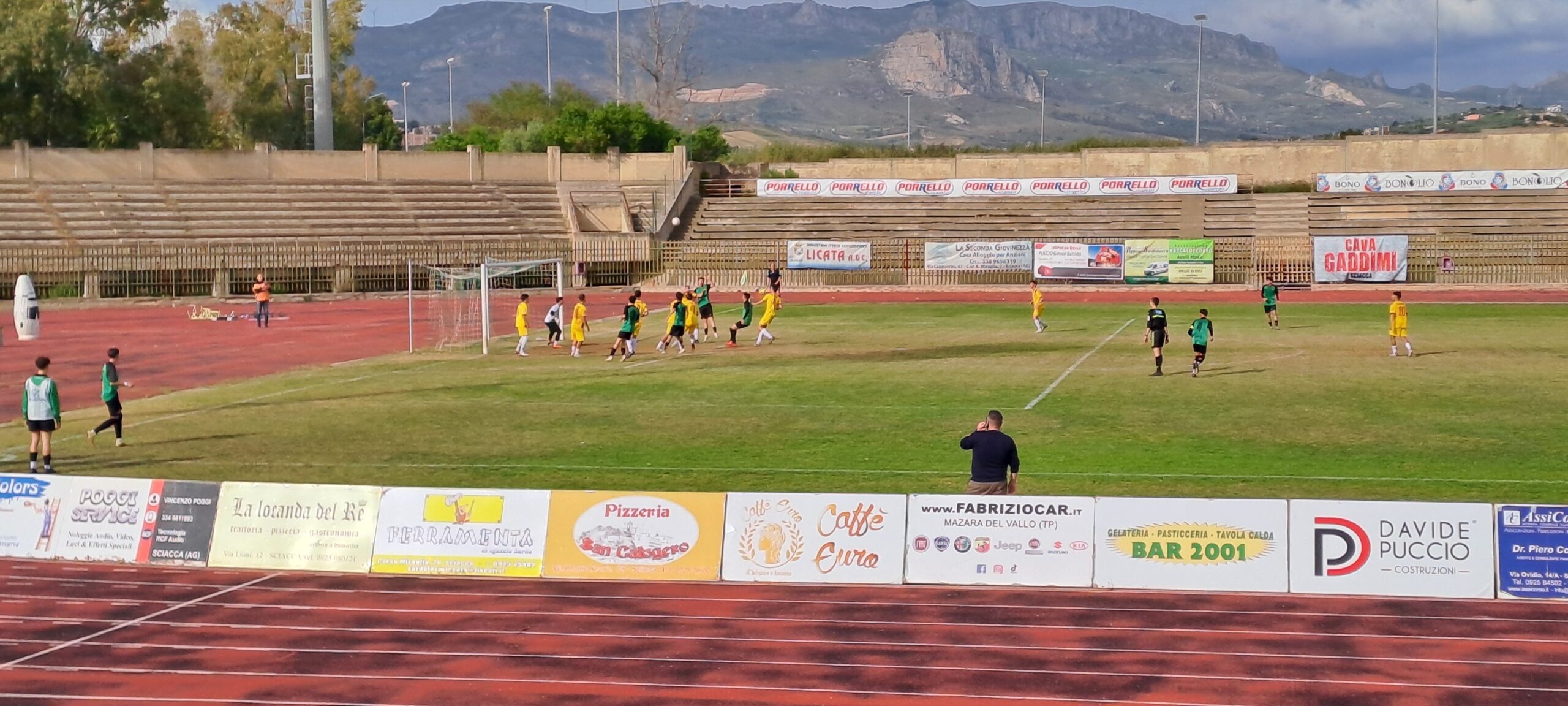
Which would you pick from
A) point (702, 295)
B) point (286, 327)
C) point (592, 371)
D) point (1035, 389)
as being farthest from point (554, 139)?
point (1035, 389)

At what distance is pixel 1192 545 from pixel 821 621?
12.4 ft

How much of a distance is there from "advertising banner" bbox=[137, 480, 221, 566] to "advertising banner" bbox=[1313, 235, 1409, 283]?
4836 cm

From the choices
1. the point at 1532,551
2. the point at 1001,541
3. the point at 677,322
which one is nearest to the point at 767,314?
the point at 677,322

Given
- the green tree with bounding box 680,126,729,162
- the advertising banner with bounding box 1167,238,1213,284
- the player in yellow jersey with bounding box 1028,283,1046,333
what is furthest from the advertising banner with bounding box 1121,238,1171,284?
the green tree with bounding box 680,126,729,162

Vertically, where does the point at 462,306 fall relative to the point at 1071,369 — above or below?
above

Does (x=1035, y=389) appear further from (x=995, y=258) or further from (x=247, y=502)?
(x=995, y=258)

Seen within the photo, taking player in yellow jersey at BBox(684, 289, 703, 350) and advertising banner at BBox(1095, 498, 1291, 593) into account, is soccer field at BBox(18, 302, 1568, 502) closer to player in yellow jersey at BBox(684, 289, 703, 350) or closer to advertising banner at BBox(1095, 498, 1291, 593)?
player in yellow jersey at BBox(684, 289, 703, 350)

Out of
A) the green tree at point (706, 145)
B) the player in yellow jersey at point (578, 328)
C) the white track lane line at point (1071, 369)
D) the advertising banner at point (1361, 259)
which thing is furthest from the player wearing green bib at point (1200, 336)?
the green tree at point (706, 145)

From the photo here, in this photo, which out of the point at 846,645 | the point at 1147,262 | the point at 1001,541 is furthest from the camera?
the point at 1147,262

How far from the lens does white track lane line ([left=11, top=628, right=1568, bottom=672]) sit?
40.0ft

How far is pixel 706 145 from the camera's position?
85.9m

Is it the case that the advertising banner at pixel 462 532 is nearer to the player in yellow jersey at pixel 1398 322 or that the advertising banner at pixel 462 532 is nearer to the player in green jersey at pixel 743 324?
the player in green jersey at pixel 743 324

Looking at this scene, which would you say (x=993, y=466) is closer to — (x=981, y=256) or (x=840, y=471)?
(x=840, y=471)

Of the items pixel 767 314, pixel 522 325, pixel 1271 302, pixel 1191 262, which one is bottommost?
pixel 522 325
